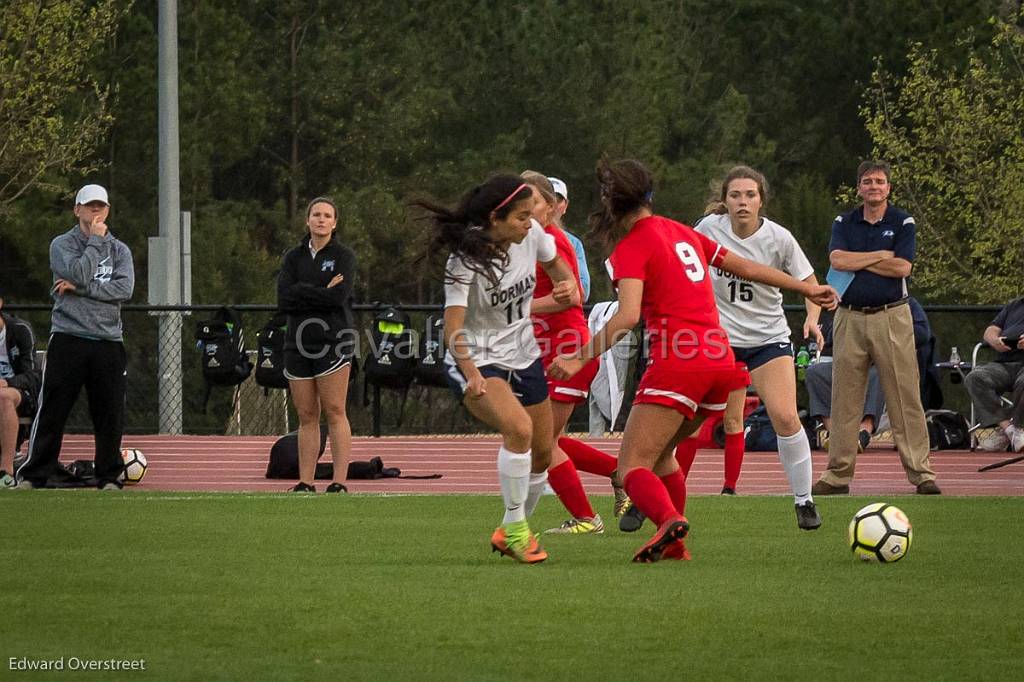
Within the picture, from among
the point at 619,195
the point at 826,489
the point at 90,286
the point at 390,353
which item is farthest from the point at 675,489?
the point at 390,353

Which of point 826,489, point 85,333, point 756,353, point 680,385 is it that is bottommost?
point 826,489

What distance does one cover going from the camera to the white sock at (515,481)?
822cm

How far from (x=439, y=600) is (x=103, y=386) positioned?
6463mm

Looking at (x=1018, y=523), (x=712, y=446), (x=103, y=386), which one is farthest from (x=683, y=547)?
(x=712, y=446)

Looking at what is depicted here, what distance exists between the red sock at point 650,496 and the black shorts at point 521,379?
0.65 m

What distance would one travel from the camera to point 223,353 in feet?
60.2

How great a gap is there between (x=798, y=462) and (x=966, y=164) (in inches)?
985

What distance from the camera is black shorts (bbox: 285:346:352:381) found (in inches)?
484

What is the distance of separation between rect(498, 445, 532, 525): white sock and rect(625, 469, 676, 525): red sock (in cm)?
51

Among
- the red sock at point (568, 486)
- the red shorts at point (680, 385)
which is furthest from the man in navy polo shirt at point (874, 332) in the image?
the red shorts at point (680, 385)

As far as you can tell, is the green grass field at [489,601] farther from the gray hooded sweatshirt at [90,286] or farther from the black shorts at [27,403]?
the black shorts at [27,403]

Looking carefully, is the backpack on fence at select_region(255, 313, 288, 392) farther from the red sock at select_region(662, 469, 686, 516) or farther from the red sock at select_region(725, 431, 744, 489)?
the red sock at select_region(662, 469, 686, 516)

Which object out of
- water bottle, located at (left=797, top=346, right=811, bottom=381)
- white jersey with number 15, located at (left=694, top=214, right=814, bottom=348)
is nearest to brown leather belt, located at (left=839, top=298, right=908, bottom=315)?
white jersey with number 15, located at (left=694, top=214, right=814, bottom=348)

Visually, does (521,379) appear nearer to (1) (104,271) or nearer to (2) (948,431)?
(1) (104,271)
